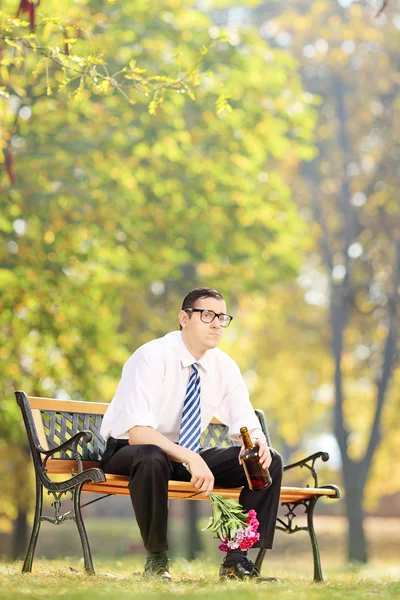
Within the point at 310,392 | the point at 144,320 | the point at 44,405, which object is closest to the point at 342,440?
the point at 310,392

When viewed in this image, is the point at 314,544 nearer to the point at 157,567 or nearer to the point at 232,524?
the point at 232,524

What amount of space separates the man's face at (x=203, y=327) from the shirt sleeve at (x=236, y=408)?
1.24 feet

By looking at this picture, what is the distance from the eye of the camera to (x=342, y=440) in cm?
2055

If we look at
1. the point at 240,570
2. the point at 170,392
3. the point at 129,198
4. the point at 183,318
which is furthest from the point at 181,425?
the point at 129,198

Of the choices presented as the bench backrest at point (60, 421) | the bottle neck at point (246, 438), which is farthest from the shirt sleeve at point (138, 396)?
the bench backrest at point (60, 421)

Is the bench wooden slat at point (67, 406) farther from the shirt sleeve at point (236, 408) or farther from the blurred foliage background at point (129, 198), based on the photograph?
the blurred foliage background at point (129, 198)

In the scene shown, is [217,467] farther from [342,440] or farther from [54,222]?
[342,440]

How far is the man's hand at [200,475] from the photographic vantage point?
542 cm

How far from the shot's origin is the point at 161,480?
17.8ft

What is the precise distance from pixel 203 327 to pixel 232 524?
3.77ft

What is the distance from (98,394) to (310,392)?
11429mm

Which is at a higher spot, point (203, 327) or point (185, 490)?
point (203, 327)

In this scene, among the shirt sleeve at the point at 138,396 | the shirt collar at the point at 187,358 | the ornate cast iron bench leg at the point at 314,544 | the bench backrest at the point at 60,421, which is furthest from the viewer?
the ornate cast iron bench leg at the point at 314,544

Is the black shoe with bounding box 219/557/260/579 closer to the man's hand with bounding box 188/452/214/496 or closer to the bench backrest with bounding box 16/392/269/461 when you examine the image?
the man's hand with bounding box 188/452/214/496
